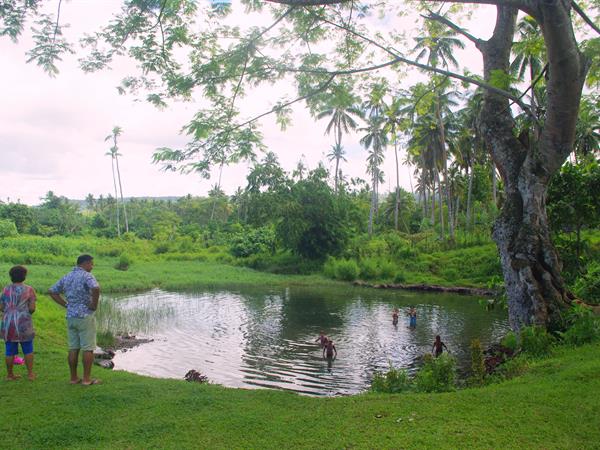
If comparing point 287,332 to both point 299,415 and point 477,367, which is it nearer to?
point 477,367

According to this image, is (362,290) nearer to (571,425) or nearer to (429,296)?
(429,296)

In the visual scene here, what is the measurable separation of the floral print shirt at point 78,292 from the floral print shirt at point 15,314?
709mm

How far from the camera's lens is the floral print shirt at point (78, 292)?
6668 millimetres

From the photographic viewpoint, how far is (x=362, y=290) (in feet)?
107

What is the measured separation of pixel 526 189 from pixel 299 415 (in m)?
5.86

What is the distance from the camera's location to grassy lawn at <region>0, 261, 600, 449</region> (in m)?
4.77

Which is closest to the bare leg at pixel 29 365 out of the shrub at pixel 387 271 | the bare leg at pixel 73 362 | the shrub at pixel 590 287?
Result: the bare leg at pixel 73 362

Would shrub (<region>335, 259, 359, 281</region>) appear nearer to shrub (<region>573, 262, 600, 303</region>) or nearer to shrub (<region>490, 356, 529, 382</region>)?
shrub (<region>573, 262, 600, 303</region>)

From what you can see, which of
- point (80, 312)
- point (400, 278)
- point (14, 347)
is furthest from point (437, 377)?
point (400, 278)

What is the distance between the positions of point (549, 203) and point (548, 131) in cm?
435

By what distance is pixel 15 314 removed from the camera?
271 inches

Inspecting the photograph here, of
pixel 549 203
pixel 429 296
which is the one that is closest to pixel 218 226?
pixel 429 296

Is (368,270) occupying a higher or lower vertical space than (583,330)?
lower

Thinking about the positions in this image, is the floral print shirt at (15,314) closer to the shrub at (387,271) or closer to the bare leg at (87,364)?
the bare leg at (87,364)
